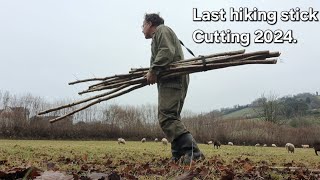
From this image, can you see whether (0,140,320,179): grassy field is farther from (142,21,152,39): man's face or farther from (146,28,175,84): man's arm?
(142,21,152,39): man's face

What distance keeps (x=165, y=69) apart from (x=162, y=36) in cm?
52

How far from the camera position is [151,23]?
6926 mm

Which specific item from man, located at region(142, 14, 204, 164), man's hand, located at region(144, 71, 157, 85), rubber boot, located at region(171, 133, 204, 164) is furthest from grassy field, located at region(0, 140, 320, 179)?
man's hand, located at region(144, 71, 157, 85)

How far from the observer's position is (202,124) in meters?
58.5

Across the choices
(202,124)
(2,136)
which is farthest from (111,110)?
(2,136)

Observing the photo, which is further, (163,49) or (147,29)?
(147,29)

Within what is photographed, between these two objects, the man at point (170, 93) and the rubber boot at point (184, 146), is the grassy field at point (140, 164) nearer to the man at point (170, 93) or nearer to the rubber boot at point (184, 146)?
the rubber boot at point (184, 146)

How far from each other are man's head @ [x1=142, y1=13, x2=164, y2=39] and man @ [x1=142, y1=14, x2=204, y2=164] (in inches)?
8.5

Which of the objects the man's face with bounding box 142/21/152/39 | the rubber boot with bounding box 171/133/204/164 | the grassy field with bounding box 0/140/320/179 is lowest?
the grassy field with bounding box 0/140/320/179

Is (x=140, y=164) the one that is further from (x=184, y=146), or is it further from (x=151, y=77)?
→ (x=151, y=77)

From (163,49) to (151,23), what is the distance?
744 millimetres

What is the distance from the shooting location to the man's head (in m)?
6.92

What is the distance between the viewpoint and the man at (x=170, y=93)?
6234 millimetres

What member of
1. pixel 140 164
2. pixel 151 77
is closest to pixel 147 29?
pixel 151 77
